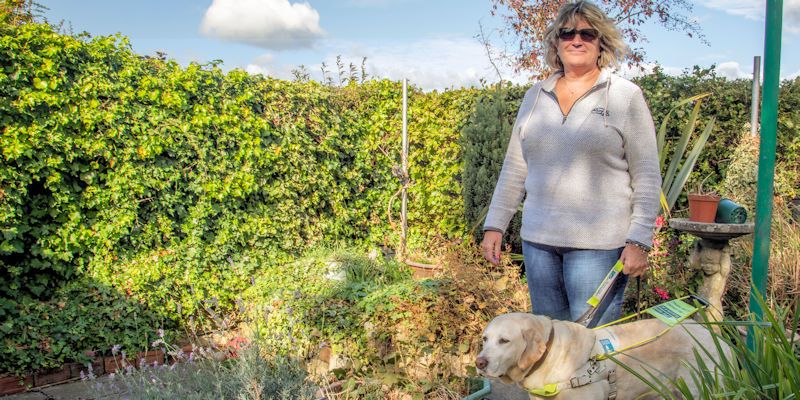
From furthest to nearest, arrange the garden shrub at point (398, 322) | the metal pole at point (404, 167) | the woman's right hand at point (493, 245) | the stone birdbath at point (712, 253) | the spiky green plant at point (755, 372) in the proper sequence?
1. the metal pole at point (404, 167)
2. the stone birdbath at point (712, 253)
3. the garden shrub at point (398, 322)
4. the woman's right hand at point (493, 245)
5. the spiky green plant at point (755, 372)

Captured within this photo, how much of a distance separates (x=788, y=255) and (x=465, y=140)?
314cm

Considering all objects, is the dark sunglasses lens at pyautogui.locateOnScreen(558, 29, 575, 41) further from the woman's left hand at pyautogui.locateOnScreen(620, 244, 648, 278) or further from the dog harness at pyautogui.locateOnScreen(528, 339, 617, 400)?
the dog harness at pyautogui.locateOnScreen(528, 339, 617, 400)

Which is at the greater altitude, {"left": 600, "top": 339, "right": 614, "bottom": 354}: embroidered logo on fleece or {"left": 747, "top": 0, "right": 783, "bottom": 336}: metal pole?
{"left": 747, "top": 0, "right": 783, "bottom": 336}: metal pole

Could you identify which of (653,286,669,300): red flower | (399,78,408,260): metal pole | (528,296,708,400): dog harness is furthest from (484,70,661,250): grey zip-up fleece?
(399,78,408,260): metal pole

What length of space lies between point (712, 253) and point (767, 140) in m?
1.94

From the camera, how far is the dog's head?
78.8 inches

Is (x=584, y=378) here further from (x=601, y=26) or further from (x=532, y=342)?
(x=601, y=26)

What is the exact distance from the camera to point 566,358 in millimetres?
2051

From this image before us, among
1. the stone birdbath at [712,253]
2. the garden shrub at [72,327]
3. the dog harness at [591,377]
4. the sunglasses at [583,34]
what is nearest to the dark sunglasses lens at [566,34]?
the sunglasses at [583,34]

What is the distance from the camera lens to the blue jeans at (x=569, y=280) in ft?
7.45

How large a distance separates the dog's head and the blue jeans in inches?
12.5

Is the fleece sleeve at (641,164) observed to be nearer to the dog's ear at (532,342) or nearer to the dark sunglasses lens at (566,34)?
the dark sunglasses lens at (566,34)

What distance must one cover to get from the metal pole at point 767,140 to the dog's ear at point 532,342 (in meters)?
0.71

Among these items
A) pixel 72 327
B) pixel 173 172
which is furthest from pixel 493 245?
pixel 72 327
